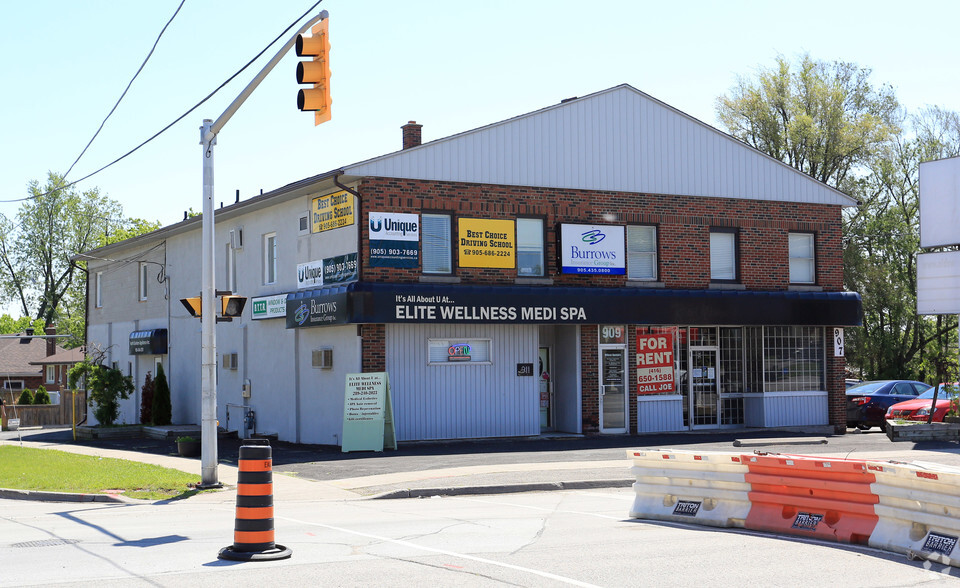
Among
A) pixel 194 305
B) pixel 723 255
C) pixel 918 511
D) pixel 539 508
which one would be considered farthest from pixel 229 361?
pixel 918 511

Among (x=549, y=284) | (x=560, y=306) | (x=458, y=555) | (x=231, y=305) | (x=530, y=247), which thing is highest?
(x=530, y=247)

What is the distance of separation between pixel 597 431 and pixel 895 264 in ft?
103

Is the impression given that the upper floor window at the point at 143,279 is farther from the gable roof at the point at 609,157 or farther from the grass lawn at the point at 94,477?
the gable roof at the point at 609,157

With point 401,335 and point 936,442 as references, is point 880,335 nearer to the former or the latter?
point 936,442

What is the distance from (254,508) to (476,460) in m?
10.2

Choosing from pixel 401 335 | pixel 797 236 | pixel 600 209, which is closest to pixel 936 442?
pixel 797 236

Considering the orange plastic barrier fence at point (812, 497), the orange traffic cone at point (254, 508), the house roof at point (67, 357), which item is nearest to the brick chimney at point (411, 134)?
the orange plastic barrier fence at point (812, 497)

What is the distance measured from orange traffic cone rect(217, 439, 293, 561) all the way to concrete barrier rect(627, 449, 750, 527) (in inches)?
194

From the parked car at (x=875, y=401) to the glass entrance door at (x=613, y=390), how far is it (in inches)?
314

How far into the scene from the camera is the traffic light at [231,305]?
16.8 m

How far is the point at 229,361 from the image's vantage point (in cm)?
2945

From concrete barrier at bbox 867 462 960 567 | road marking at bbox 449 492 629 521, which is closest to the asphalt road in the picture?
road marking at bbox 449 492 629 521

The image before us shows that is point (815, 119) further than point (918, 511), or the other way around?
point (815, 119)

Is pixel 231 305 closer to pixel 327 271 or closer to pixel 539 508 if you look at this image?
pixel 539 508
